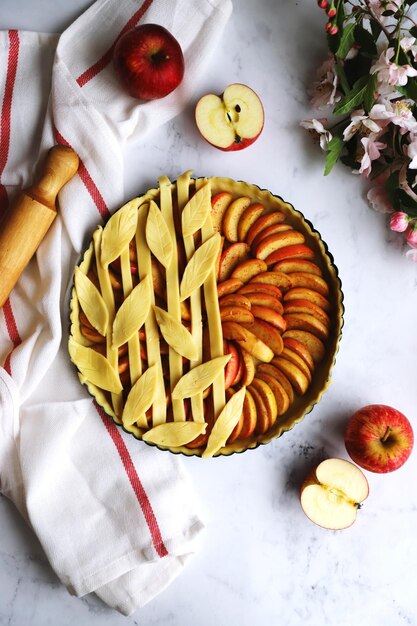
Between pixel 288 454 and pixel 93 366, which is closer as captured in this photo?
pixel 93 366

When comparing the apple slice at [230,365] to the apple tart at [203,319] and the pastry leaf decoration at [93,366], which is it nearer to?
the apple tart at [203,319]

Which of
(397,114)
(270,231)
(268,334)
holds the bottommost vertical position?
(268,334)

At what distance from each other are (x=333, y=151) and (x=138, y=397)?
0.82 m

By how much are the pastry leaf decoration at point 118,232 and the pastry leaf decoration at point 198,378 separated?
1.15 ft

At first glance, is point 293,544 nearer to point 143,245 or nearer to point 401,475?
point 401,475

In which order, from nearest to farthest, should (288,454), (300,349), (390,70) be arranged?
(390,70), (300,349), (288,454)

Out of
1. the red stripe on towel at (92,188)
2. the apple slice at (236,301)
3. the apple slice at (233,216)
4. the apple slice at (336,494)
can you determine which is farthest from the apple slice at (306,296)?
the red stripe on towel at (92,188)

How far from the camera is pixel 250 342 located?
1.78 m

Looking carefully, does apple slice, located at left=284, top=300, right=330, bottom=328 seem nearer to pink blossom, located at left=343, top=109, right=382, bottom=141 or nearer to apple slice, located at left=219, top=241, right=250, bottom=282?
apple slice, located at left=219, top=241, right=250, bottom=282

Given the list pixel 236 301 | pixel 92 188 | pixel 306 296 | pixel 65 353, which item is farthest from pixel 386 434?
pixel 92 188

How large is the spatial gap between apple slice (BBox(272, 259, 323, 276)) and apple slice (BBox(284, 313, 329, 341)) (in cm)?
12

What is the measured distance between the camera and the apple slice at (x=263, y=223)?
5.99ft

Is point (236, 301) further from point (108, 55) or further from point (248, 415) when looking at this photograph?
point (108, 55)

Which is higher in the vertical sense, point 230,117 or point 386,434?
point 230,117
